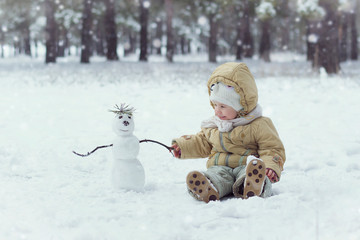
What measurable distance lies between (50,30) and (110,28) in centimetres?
299

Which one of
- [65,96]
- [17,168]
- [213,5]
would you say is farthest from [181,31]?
[17,168]

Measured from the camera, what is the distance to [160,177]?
14.2 ft

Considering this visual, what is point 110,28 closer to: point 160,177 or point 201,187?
point 160,177

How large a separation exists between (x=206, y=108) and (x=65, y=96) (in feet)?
11.7

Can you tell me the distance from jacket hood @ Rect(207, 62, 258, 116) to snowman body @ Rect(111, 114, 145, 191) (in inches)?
34.2

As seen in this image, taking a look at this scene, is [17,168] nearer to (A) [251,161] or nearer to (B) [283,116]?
(A) [251,161]

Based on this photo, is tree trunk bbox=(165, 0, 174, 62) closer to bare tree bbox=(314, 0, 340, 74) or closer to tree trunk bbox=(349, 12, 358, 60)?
bare tree bbox=(314, 0, 340, 74)

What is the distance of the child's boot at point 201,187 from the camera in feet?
11.1

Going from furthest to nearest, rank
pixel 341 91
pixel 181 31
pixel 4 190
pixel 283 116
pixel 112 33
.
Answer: pixel 181 31
pixel 112 33
pixel 341 91
pixel 283 116
pixel 4 190

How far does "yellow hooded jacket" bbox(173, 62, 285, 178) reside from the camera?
3.64 m

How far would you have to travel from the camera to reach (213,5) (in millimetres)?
22141

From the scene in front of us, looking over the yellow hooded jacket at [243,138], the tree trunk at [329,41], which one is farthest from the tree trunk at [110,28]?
the yellow hooded jacket at [243,138]

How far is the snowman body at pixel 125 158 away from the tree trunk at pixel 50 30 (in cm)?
1765

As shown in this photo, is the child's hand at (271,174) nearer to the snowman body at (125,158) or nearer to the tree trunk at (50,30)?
the snowman body at (125,158)
